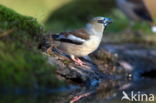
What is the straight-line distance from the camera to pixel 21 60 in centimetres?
848

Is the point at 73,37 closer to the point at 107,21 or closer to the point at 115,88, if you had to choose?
the point at 107,21

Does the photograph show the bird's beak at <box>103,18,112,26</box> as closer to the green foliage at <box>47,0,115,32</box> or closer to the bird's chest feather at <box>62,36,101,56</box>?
the bird's chest feather at <box>62,36,101,56</box>

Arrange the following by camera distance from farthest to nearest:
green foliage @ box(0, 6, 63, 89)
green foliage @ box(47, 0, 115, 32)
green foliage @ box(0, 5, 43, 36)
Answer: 1. green foliage @ box(47, 0, 115, 32)
2. green foliage @ box(0, 5, 43, 36)
3. green foliage @ box(0, 6, 63, 89)

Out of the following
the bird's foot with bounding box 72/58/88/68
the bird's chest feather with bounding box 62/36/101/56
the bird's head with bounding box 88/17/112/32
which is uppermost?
the bird's head with bounding box 88/17/112/32

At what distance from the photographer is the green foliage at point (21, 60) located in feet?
27.3

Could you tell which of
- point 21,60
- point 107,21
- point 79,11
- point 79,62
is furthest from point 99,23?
point 79,11

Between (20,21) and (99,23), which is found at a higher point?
(99,23)

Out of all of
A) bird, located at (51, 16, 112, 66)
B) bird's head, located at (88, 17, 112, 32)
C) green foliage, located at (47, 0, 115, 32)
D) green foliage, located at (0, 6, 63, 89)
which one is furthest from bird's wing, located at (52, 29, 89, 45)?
green foliage, located at (47, 0, 115, 32)

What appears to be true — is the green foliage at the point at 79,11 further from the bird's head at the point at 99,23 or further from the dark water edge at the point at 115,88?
the bird's head at the point at 99,23

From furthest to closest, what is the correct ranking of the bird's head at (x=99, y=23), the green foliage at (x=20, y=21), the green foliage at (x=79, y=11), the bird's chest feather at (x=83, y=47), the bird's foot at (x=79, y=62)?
the green foliage at (x=79, y=11)
the bird's head at (x=99, y=23)
the bird's foot at (x=79, y=62)
the bird's chest feather at (x=83, y=47)
the green foliage at (x=20, y=21)

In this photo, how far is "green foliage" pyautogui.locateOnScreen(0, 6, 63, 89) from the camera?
8.34 meters

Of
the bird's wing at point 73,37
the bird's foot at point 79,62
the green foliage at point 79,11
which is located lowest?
the bird's foot at point 79,62

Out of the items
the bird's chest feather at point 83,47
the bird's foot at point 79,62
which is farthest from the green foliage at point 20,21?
the bird's foot at point 79,62

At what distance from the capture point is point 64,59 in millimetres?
9969
